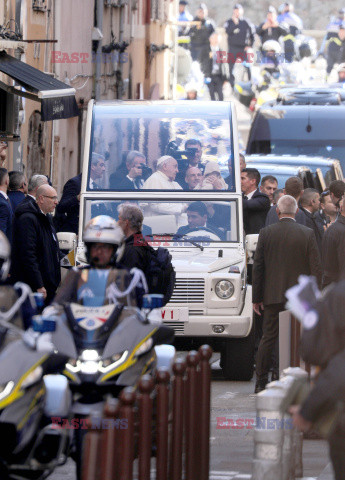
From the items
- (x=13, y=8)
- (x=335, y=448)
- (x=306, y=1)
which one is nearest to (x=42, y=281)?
(x=335, y=448)

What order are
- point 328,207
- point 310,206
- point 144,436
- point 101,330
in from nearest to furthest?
point 144,436 → point 101,330 → point 310,206 → point 328,207

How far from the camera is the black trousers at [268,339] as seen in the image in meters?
13.2

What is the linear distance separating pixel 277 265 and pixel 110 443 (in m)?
7.37

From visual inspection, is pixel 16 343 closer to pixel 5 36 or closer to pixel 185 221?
→ pixel 185 221

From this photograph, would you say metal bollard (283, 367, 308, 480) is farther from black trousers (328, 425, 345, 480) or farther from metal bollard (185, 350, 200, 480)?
black trousers (328, 425, 345, 480)

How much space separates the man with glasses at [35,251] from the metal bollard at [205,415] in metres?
4.52

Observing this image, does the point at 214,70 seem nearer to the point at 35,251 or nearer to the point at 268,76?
the point at 268,76

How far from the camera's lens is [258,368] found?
521 inches

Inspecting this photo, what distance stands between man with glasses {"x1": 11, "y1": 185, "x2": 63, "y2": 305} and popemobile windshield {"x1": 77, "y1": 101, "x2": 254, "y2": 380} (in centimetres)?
98

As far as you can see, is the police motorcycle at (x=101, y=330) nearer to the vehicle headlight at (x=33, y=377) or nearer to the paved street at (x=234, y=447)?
the vehicle headlight at (x=33, y=377)

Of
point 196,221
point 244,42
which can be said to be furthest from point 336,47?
point 196,221

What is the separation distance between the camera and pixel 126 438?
6.18 meters

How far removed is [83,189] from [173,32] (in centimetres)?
4303

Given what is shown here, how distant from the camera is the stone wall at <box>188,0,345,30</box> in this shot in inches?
2822
